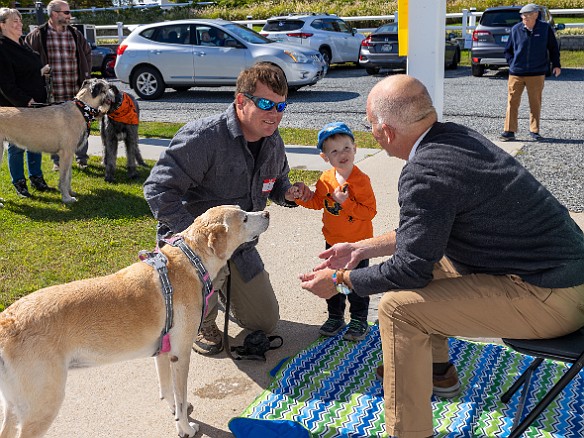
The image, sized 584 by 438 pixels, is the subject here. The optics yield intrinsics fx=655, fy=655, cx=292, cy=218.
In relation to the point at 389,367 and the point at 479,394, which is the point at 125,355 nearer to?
the point at 389,367

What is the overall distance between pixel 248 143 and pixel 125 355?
5.27ft

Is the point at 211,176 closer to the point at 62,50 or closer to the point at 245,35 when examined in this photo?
the point at 62,50

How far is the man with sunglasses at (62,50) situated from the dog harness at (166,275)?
16.9ft

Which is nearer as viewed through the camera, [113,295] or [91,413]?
[113,295]

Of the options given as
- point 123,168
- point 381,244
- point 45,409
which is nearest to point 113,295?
point 45,409

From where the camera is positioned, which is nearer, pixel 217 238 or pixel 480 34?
pixel 217 238

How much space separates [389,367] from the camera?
294 centimetres

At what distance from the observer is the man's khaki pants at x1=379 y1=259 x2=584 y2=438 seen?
2871mm

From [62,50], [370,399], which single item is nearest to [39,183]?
[62,50]

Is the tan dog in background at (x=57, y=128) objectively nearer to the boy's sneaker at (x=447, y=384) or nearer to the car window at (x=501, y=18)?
the boy's sneaker at (x=447, y=384)

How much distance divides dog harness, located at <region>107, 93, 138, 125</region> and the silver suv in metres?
12.9

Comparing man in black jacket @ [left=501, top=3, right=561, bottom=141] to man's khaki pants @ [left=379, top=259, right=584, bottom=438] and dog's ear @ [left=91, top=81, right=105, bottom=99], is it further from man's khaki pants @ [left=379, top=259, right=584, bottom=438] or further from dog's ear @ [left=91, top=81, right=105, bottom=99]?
man's khaki pants @ [left=379, top=259, right=584, bottom=438]

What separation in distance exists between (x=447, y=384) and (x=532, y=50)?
779 cm

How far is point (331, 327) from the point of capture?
4293 mm
